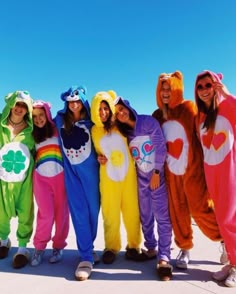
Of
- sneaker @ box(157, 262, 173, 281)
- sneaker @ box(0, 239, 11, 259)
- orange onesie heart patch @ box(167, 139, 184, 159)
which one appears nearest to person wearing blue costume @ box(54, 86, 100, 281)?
sneaker @ box(157, 262, 173, 281)

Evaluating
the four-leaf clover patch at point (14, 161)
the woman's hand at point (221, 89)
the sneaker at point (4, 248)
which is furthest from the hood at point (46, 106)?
the woman's hand at point (221, 89)

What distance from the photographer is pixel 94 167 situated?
3.50 m

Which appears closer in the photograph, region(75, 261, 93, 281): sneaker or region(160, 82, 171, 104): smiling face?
region(75, 261, 93, 281): sneaker

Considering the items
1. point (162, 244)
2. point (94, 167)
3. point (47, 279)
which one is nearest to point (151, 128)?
point (94, 167)

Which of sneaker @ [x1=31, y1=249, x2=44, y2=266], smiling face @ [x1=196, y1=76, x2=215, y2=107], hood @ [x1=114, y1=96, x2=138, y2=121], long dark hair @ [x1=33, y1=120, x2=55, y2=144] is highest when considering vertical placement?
smiling face @ [x1=196, y1=76, x2=215, y2=107]

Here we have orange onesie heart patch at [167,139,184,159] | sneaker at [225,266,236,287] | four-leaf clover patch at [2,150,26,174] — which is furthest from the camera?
four-leaf clover patch at [2,150,26,174]

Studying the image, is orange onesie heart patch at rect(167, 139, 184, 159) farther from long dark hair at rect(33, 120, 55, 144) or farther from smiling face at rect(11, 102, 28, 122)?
smiling face at rect(11, 102, 28, 122)

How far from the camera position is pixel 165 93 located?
3447 mm

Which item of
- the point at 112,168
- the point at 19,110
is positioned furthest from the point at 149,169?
the point at 19,110

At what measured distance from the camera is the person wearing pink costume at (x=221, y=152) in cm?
295

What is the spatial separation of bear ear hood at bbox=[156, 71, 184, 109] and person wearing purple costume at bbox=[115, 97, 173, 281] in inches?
10.3

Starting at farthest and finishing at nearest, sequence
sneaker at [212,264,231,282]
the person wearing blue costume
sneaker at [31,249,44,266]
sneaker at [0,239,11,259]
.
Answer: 1. sneaker at [0,239,11,259]
2. sneaker at [31,249,44,266]
3. the person wearing blue costume
4. sneaker at [212,264,231,282]

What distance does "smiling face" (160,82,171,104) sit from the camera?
3.43 meters

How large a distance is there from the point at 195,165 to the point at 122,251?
148 centimetres
